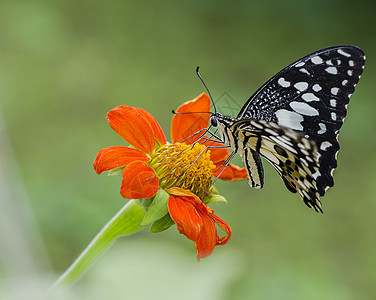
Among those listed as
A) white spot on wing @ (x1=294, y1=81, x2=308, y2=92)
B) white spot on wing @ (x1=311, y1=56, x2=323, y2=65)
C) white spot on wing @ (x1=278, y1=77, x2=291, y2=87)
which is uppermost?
white spot on wing @ (x1=311, y1=56, x2=323, y2=65)

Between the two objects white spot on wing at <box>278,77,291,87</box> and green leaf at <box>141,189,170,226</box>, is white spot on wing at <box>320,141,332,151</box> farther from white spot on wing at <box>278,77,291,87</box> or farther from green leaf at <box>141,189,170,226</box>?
green leaf at <box>141,189,170,226</box>

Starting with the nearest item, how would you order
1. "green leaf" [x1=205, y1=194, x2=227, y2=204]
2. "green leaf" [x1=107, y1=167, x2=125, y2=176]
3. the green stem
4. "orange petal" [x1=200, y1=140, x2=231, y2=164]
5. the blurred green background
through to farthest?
the green stem
"green leaf" [x1=107, y1=167, x2=125, y2=176]
"green leaf" [x1=205, y1=194, x2=227, y2=204]
"orange petal" [x1=200, y1=140, x2=231, y2=164]
the blurred green background

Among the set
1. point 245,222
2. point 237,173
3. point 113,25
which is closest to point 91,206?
point 245,222

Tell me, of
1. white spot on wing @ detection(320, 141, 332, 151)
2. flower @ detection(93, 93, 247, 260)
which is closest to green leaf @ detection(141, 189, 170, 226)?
flower @ detection(93, 93, 247, 260)

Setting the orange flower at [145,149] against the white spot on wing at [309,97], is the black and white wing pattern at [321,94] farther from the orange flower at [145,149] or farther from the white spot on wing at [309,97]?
the orange flower at [145,149]

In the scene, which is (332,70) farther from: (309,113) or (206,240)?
(206,240)
